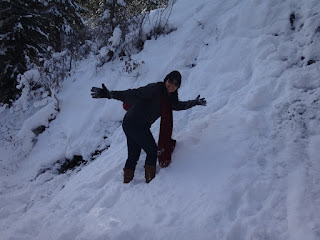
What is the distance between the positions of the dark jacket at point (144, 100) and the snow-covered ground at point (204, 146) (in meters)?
0.79

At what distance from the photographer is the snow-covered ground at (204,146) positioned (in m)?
2.93

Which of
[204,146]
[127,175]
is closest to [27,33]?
[127,175]

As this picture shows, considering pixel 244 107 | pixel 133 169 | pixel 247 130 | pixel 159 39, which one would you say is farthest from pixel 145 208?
pixel 159 39

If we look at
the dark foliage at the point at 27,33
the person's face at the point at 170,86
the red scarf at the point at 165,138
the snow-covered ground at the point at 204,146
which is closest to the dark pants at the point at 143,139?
the red scarf at the point at 165,138

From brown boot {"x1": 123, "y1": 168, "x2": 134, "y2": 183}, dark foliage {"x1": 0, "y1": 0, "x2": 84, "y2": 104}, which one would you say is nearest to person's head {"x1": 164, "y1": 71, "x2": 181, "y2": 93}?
brown boot {"x1": 123, "y1": 168, "x2": 134, "y2": 183}

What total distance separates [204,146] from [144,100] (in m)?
1.13

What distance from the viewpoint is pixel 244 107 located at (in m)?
4.34

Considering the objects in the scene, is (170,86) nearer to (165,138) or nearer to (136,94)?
(136,94)

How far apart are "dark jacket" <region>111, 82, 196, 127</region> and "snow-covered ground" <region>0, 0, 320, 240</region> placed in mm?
787

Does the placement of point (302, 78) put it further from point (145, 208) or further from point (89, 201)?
point (89, 201)

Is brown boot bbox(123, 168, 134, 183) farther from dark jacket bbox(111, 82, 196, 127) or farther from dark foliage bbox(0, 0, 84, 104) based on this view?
dark foliage bbox(0, 0, 84, 104)

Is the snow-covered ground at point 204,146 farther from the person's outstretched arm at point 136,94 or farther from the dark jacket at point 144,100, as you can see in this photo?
the person's outstretched arm at point 136,94

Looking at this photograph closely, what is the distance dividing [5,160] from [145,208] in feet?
16.1

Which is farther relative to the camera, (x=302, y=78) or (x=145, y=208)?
(x=302, y=78)
